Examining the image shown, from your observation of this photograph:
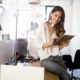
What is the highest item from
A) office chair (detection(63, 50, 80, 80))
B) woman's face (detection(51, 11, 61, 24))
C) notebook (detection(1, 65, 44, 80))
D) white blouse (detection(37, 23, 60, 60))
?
woman's face (detection(51, 11, 61, 24))

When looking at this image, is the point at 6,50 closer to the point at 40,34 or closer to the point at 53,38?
the point at 40,34

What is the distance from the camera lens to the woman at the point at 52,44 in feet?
7.66

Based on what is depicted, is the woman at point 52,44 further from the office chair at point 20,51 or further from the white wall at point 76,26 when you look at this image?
the white wall at point 76,26

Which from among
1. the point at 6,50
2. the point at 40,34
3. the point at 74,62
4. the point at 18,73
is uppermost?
the point at 40,34

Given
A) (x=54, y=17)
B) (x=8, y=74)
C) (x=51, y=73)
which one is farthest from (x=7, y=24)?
(x=8, y=74)

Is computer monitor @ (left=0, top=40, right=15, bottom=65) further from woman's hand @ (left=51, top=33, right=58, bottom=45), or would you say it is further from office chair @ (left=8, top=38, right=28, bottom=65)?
woman's hand @ (left=51, top=33, right=58, bottom=45)

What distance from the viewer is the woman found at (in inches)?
91.9

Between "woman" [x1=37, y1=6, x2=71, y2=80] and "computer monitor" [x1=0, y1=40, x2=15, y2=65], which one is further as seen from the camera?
"computer monitor" [x1=0, y1=40, x2=15, y2=65]

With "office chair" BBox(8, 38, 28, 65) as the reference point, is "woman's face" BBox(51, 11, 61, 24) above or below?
above

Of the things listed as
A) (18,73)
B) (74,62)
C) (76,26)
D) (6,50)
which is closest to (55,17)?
(6,50)

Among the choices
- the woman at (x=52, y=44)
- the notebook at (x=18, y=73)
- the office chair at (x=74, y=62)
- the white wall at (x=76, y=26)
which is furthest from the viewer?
the white wall at (x=76, y=26)

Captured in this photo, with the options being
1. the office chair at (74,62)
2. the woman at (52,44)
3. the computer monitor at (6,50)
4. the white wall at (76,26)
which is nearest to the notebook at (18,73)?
the woman at (52,44)

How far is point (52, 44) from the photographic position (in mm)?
2422

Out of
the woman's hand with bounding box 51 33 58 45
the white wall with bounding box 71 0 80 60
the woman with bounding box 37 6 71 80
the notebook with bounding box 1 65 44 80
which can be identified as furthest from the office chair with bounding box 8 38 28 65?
the white wall with bounding box 71 0 80 60
